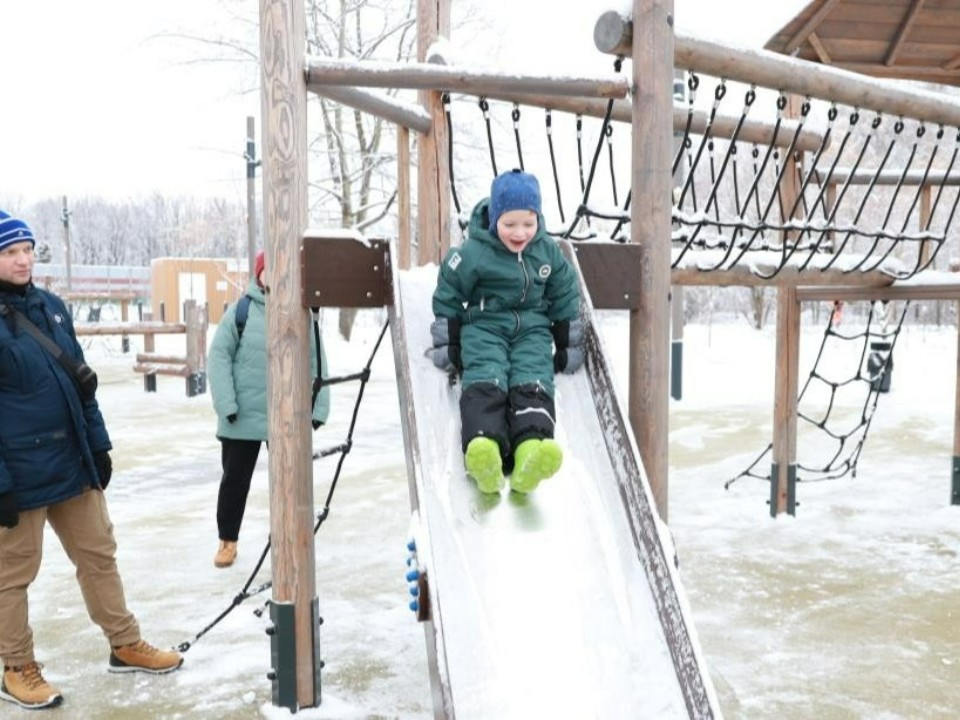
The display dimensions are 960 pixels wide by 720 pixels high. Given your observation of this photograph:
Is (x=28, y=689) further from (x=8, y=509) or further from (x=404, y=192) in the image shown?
(x=404, y=192)

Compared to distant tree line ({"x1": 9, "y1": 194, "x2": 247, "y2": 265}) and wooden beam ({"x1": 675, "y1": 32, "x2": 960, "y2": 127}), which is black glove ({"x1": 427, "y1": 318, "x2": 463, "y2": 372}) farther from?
distant tree line ({"x1": 9, "y1": 194, "x2": 247, "y2": 265})

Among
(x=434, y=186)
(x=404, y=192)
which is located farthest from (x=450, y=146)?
(x=404, y=192)

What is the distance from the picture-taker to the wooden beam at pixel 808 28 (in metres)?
6.61

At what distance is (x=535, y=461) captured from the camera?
8.88 ft

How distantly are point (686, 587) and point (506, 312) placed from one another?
218 centimetres

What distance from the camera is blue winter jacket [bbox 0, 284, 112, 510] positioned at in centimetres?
309

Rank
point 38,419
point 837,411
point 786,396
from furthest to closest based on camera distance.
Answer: point 837,411 < point 786,396 < point 38,419

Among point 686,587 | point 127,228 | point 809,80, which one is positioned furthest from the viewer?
point 127,228

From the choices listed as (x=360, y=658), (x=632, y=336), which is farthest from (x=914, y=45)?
(x=360, y=658)

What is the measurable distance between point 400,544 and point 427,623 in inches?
112

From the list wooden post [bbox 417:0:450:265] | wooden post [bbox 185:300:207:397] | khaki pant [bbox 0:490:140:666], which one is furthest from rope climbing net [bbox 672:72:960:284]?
wooden post [bbox 185:300:207:397]

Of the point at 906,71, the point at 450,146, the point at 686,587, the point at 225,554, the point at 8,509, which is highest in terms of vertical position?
the point at 906,71

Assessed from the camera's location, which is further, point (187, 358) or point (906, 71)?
point (187, 358)

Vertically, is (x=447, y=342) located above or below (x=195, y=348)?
above
